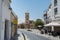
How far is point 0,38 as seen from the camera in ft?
46.6

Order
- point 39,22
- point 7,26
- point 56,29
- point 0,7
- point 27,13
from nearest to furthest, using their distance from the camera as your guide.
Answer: point 0,7 < point 7,26 < point 56,29 < point 39,22 < point 27,13

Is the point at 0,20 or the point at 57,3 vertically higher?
the point at 57,3

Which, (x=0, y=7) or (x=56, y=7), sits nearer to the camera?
(x=0, y=7)

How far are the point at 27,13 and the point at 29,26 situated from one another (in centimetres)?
1259

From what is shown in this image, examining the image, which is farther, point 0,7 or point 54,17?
point 54,17

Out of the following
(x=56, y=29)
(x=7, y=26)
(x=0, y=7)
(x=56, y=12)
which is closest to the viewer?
(x=0, y=7)

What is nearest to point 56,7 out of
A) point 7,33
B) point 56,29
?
point 56,29

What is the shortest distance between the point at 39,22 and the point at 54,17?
57.9 meters

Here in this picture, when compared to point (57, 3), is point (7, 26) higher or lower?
lower

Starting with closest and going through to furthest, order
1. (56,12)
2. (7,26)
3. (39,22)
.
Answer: (7,26) → (56,12) → (39,22)

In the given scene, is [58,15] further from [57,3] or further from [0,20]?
[0,20]

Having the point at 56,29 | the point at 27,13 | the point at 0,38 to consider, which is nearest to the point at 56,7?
the point at 56,29

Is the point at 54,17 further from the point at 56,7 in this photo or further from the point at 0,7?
the point at 0,7

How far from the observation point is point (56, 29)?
150 feet
